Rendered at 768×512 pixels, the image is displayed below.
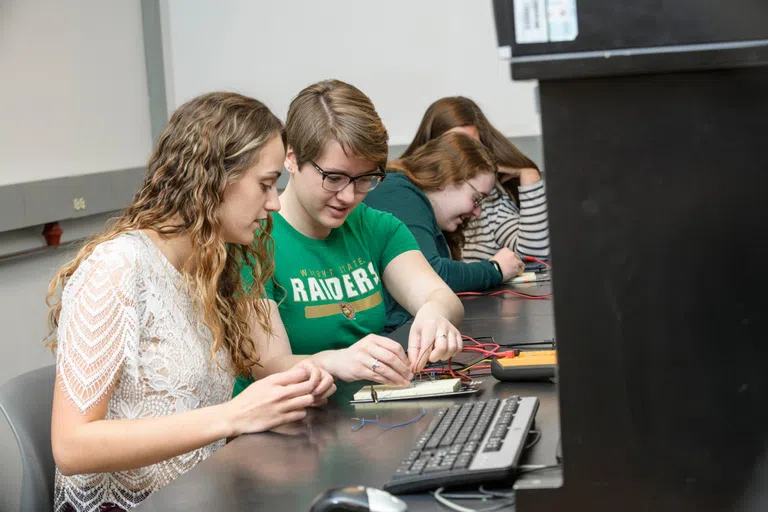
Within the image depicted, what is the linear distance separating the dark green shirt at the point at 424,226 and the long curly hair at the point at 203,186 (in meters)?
1.05

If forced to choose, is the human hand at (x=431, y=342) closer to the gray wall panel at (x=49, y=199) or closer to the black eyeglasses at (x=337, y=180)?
the black eyeglasses at (x=337, y=180)

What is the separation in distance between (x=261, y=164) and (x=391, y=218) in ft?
2.27

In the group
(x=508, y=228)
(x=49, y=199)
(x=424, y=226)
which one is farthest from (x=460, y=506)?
(x=49, y=199)

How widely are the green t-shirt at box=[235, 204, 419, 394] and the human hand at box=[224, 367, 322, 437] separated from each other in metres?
0.42

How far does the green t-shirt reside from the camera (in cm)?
183

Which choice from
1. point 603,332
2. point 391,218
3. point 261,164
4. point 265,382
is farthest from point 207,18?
point 603,332

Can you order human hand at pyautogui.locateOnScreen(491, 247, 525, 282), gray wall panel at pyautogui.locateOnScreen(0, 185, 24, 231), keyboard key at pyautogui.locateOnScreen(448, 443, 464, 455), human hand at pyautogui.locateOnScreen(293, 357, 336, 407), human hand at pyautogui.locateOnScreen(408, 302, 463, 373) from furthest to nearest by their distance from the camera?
gray wall panel at pyautogui.locateOnScreen(0, 185, 24, 231) < human hand at pyautogui.locateOnScreen(491, 247, 525, 282) < human hand at pyautogui.locateOnScreen(408, 302, 463, 373) < human hand at pyautogui.locateOnScreen(293, 357, 336, 407) < keyboard key at pyautogui.locateOnScreen(448, 443, 464, 455)

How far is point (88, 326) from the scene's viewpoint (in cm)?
131

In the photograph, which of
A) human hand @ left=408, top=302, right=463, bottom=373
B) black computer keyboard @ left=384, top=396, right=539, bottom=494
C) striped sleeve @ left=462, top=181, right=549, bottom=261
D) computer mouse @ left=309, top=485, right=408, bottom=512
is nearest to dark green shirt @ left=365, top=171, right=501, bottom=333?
striped sleeve @ left=462, top=181, right=549, bottom=261

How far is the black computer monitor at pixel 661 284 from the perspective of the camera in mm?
749

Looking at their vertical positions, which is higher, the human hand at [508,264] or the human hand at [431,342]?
the human hand at [431,342]

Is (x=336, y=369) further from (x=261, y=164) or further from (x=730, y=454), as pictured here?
(x=730, y=454)

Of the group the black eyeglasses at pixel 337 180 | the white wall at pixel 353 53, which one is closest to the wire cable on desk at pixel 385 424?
the black eyeglasses at pixel 337 180

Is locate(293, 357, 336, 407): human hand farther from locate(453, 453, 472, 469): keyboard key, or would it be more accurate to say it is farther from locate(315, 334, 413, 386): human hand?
locate(453, 453, 472, 469): keyboard key
